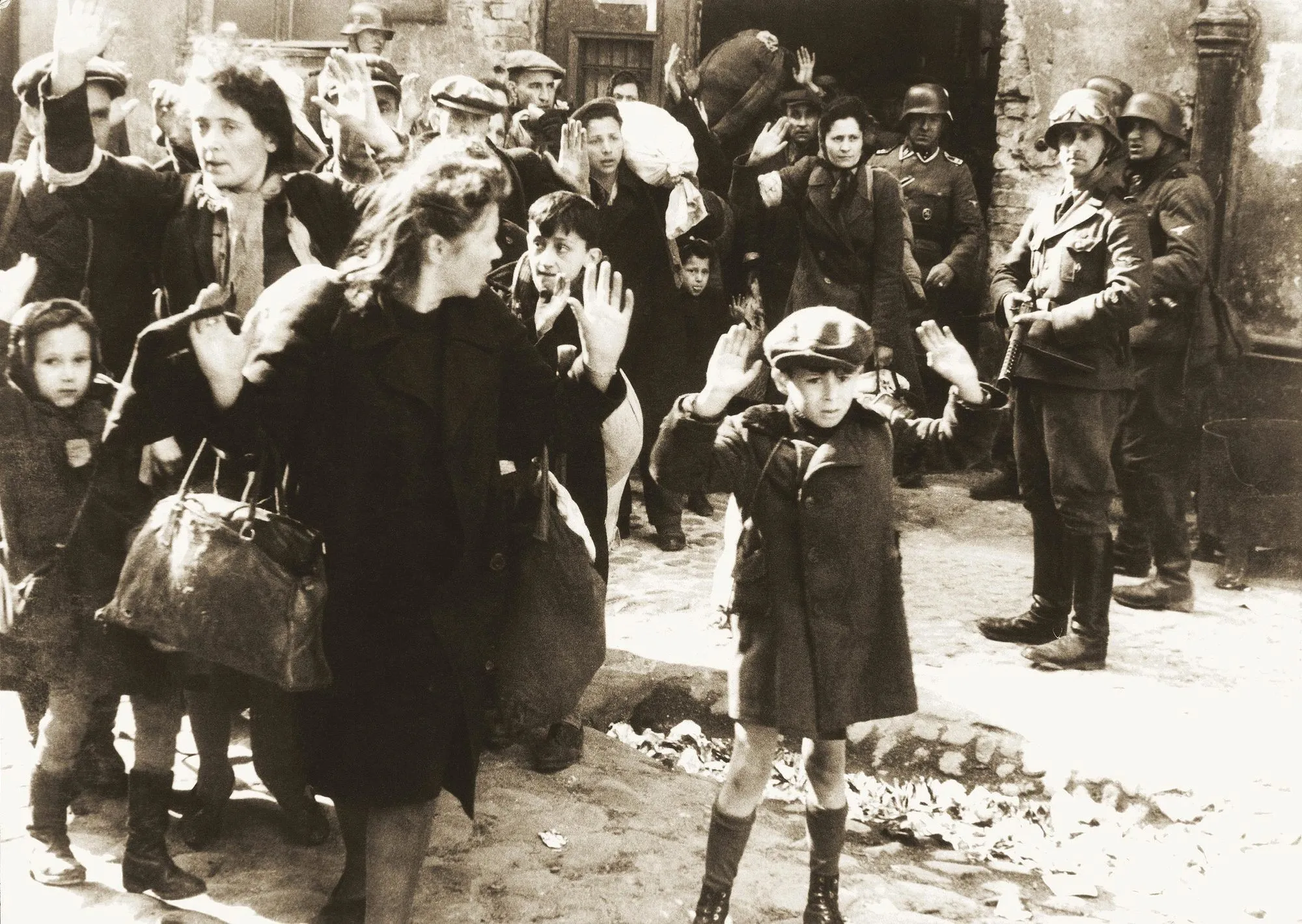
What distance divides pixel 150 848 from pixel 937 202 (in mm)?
6592

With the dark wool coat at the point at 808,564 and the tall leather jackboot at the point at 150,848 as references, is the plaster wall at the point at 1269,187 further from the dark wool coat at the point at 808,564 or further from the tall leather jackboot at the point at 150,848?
the tall leather jackboot at the point at 150,848

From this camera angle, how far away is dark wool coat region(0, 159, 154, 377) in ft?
14.2

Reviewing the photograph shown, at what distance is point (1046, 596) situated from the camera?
6.43m

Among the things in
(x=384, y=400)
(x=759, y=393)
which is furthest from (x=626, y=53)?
(x=384, y=400)

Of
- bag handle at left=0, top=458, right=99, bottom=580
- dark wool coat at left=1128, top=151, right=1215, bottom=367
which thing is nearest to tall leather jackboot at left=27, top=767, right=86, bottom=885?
bag handle at left=0, top=458, right=99, bottom=580

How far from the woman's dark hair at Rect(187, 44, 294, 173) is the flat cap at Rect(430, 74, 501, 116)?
2.02 metres

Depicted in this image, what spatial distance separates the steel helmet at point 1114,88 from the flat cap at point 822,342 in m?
4.90

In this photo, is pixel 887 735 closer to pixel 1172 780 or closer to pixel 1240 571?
pixel 1172 780

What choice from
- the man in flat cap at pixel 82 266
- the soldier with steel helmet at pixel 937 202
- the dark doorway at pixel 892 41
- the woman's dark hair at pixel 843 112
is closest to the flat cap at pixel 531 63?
the woman's dark hair at pixel 843 112

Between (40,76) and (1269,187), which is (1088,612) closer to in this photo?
(1269,187)

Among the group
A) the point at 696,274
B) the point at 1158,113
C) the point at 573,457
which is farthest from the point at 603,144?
the point at 1158,113

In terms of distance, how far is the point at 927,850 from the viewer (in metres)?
5.00

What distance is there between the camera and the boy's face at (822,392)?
12.2ft

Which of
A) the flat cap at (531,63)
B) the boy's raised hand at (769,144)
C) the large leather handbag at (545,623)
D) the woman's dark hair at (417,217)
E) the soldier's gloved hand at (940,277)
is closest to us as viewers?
the woman's dark hair at (417,217)
